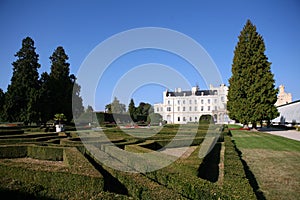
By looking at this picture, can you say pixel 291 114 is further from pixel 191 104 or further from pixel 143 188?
pixel 143 188

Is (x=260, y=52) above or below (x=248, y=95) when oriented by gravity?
above

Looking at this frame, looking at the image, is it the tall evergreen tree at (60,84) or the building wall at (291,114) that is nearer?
the building wall at (291,114)

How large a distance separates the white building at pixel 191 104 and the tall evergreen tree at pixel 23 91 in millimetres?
46211

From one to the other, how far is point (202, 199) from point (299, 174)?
5084 mm

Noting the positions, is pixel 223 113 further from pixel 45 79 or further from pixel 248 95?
pixel 45 79

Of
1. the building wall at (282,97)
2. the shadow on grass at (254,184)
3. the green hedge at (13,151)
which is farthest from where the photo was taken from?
the building wall at (282,97)

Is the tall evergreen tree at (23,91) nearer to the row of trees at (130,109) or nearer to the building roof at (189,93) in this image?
the row of trees at (130,109)

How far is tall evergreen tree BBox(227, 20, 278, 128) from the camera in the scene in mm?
27203

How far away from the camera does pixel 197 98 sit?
71062mm

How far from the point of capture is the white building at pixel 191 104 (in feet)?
226

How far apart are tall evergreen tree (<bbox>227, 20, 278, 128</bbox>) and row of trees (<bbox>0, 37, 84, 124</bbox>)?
25.1 meters

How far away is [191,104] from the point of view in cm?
7125

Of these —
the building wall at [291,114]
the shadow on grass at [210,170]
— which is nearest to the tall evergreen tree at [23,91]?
the shadow on grass at [210,170]

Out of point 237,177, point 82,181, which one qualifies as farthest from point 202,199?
point 82,181
